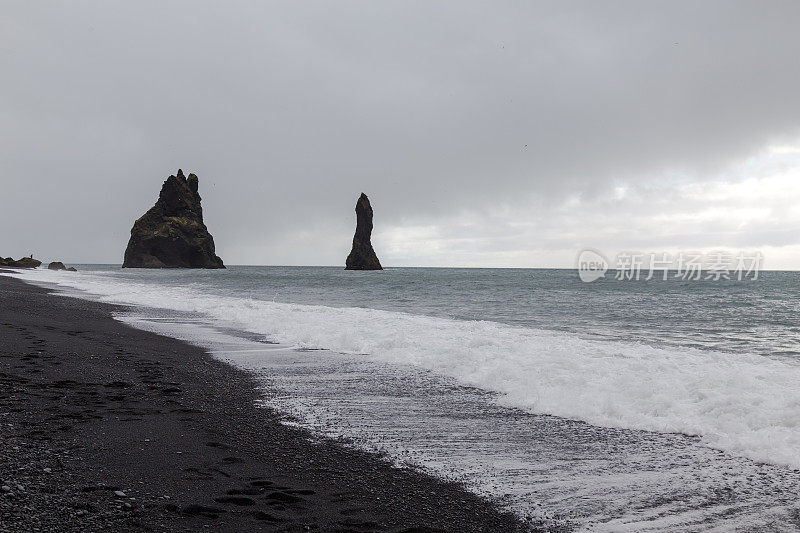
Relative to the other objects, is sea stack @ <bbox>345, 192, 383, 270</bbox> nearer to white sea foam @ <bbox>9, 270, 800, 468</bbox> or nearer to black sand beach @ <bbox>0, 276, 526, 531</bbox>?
white sea foam @ <bbox>9, 270, 800, 468</bbox>

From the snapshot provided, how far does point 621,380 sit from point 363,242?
134 metres

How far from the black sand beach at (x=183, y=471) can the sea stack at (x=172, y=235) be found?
469ft

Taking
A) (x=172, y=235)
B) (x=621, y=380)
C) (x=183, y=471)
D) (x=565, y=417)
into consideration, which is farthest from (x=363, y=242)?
(x=183, y=471)

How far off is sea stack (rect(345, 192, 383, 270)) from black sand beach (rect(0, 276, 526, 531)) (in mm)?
131478

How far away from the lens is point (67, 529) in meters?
3.18

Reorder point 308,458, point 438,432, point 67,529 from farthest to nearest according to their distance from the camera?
point 438,432 → point 308,458 → point 67,529

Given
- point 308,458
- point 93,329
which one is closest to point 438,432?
point 308,458

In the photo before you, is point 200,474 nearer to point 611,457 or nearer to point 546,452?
point 546,452

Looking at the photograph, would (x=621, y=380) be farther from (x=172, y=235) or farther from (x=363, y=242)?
(x=172, y=235)

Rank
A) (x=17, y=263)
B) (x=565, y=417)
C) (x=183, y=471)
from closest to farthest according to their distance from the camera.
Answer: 1. (x=183, y=471)
2. (x=565, y=417)
3. (x=17, y=263)

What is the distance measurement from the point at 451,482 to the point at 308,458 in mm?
1427

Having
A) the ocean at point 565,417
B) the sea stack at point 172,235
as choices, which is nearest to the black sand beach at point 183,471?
the ocean at point 565,417

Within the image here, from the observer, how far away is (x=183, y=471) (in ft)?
14.5

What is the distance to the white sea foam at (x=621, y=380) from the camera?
615cm
